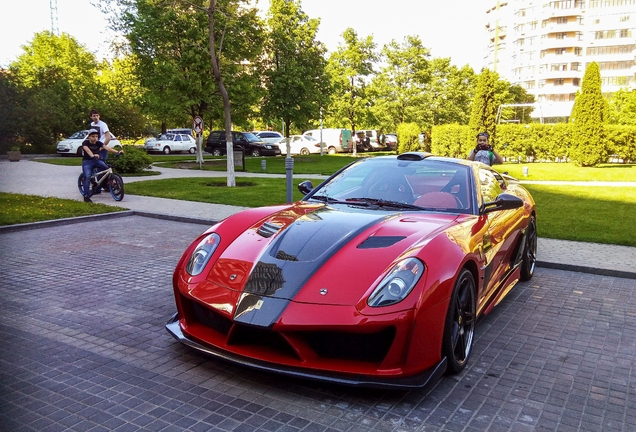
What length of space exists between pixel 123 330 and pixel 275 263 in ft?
5.83

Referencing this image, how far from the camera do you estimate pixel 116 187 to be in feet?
42.0

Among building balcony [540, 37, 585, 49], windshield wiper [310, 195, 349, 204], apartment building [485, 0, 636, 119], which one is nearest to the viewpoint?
windshield wiper [310, 195, 349, 204]

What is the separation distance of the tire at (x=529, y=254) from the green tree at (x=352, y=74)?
112 ft

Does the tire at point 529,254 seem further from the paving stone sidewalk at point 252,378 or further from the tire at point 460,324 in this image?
the tire at point 460,324

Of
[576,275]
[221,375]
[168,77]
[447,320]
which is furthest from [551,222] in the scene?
[168,77]

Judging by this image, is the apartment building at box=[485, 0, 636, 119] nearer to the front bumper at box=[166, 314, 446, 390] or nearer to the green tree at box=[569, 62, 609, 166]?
the green tree at box=[569, 62, 609, 166]

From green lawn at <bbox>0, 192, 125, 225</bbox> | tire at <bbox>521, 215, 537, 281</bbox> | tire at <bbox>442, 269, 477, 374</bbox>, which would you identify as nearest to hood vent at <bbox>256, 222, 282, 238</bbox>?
tire at <bbox>442, 269, 477, 374</bbox>

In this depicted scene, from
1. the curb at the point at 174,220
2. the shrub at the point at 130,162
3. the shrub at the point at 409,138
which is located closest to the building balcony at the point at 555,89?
the shrub at the point at 409,138

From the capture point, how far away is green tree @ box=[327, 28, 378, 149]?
131 feet

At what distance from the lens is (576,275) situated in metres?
6.82

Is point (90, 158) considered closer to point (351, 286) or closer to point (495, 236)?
point (495, 236)

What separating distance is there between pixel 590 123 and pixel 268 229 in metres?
25.3

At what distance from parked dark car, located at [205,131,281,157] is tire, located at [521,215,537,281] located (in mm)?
30593

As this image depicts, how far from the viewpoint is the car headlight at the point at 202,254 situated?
3.86 meters
